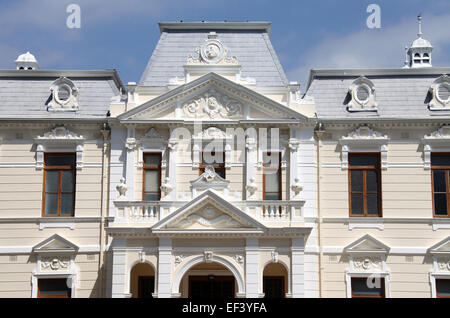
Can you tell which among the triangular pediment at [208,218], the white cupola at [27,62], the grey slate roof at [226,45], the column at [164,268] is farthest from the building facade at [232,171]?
the white cupola at [27,62]

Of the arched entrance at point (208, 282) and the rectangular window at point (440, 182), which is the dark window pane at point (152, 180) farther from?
the rectangular window at point (440, 182)

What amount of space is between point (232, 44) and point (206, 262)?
912cm

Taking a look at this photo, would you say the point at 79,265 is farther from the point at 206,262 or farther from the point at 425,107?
the point at 425,107

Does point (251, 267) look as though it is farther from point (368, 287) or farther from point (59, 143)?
point (59, 143)

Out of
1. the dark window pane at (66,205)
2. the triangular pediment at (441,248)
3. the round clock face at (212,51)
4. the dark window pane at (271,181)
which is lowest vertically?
the triangular pediment at (441,248)

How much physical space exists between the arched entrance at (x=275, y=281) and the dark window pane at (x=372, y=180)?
444 centimetres

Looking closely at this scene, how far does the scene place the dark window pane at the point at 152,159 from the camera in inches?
1126

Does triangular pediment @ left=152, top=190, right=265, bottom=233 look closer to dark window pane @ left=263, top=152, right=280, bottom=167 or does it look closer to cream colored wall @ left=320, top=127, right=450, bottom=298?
dark window pane @ left=263, top=152, right=280, bottom=167

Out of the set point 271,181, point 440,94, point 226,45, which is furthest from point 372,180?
point 226,45

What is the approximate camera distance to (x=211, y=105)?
2859 centimetres

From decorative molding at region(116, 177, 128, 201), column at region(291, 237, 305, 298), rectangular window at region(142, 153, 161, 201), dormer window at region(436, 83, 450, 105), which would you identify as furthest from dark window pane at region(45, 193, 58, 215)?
dormer window at region(436, 83, 450, 105)

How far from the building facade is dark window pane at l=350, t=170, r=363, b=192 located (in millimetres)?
40

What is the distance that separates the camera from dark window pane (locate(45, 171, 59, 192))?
1132 inches

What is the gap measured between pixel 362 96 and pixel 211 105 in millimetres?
5785
